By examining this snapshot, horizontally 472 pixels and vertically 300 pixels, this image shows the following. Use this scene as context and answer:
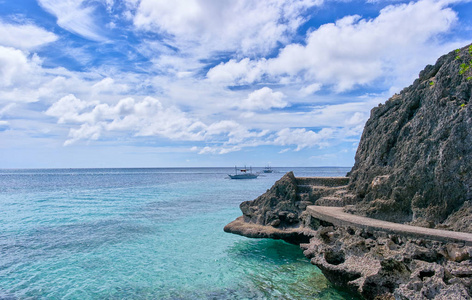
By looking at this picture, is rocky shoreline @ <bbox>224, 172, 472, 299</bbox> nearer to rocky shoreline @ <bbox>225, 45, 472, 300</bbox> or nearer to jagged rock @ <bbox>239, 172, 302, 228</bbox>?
rocky shoreline @ <bbox>225, 45, 472, 300</bbox>

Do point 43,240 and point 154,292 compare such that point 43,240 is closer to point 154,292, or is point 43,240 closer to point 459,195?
point 154,292

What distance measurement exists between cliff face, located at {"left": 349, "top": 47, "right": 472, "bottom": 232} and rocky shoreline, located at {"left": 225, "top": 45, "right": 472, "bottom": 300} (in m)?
0.04

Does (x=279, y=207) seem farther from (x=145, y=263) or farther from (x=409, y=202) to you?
(x=145, y=263)

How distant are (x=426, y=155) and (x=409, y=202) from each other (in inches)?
85.7

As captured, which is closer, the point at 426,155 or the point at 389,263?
the point at 389,263

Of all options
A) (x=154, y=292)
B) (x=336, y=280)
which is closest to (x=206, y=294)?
(x=154, y=292)

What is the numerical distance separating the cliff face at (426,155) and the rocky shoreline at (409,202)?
0.04 m

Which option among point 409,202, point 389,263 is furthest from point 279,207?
point 389,263

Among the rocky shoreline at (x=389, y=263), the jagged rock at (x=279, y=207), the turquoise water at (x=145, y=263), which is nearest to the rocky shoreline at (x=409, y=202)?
the rocky shoreline at (x=389, y=263)

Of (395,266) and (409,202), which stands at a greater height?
(409,202)

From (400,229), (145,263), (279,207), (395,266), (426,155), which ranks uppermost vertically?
(426,155)

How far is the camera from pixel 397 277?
941cm

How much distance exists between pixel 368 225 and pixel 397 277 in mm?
2936

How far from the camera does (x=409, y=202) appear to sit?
13.5 m
